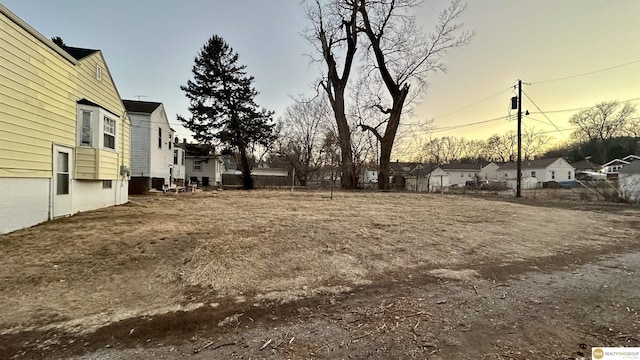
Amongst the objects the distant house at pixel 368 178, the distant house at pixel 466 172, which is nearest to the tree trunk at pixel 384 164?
the distant house at pixel 368 178

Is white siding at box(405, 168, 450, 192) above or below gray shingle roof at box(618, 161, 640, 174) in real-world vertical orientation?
below

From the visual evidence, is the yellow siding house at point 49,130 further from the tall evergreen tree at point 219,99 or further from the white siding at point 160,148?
the tall evergreen tree at point 219,99

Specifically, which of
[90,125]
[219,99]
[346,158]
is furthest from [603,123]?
[90,125]

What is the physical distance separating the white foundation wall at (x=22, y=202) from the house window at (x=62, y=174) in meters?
0.43

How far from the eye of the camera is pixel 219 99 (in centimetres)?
2769

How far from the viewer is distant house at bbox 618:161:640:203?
15.9 metres

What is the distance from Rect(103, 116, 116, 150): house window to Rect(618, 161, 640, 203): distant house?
24583 mm

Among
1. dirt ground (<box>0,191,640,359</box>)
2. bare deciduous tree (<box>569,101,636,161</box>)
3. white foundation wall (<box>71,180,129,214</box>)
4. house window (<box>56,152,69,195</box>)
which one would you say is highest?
bare deciduous tree (<box>569,101,636,161</box>)

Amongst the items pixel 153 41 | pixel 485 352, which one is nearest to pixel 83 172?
pixel 153 41

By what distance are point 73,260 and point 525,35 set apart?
16551 millimetres

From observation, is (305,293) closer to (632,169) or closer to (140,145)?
(140,145)

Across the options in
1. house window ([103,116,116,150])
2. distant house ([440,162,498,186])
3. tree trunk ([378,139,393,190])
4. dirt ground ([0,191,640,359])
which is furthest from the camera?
distant house ([440,162,498,186])

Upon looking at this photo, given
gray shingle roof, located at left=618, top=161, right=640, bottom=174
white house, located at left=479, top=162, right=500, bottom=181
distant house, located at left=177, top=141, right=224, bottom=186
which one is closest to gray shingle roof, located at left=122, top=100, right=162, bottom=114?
distant house, located at left=177, top=141, right=224, bottom=186

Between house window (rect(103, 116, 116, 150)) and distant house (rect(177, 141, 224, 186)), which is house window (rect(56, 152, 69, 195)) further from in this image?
distant house (rect(177, 141, 224, 186))
